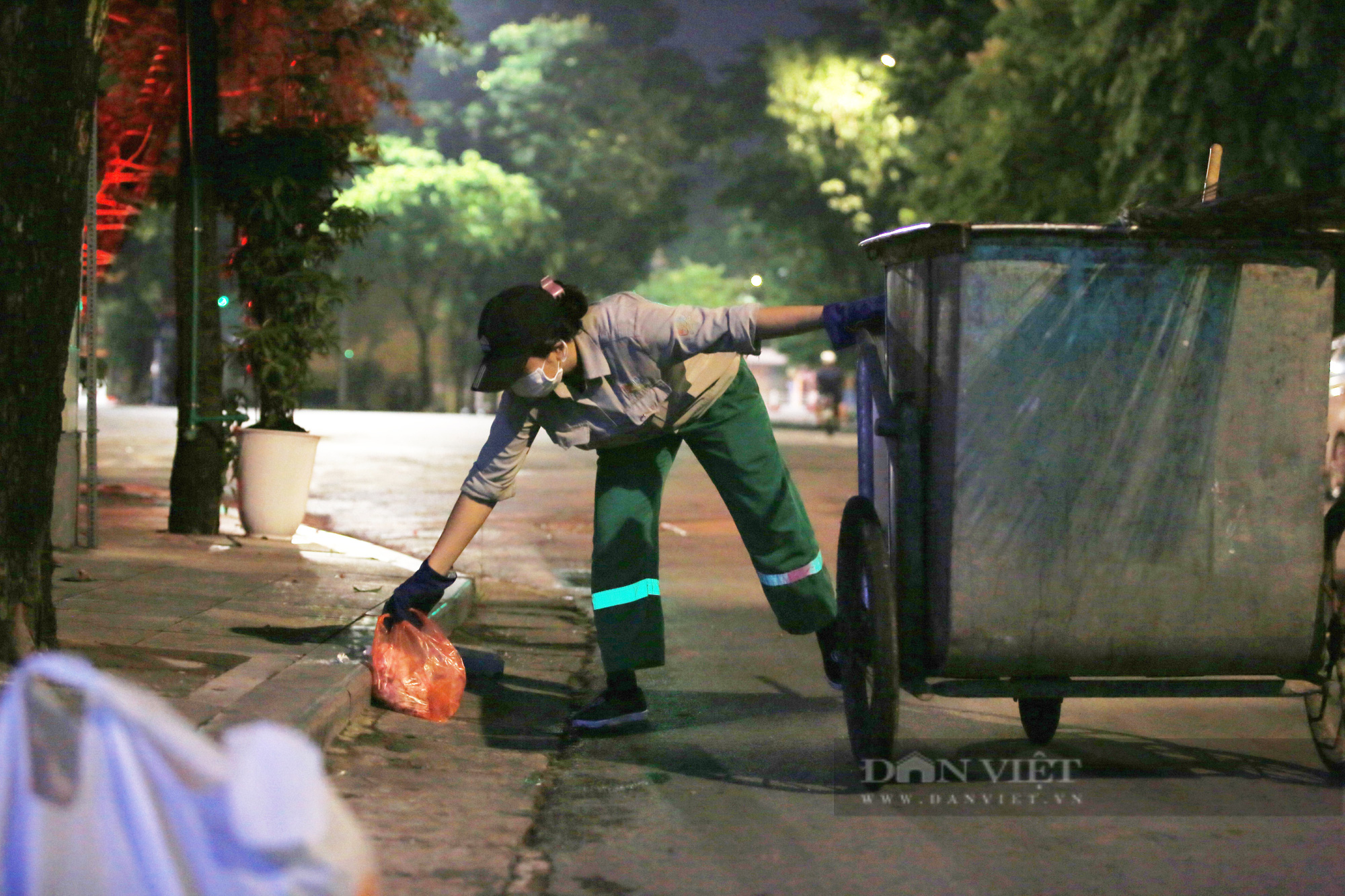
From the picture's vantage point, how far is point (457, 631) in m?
7.27

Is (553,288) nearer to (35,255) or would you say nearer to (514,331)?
(514,331)

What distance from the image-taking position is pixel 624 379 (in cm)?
505

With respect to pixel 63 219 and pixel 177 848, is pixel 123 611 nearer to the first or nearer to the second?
pixel 63 219

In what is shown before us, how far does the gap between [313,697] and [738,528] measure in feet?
4.81

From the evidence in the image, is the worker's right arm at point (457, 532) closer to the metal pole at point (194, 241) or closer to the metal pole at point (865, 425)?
the metal pole at point (865, 425)

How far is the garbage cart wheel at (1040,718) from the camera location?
4.98 metres

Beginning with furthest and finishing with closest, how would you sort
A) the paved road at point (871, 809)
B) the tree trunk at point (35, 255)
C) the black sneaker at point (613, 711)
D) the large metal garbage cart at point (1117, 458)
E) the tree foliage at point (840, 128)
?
the tree foliage at point (840, 128) < the black sneaker at point (613, 711) < the tree trunk at point (35, 255) < the large metal garbage cart at point (1117, 458) < the paved road at point (871, 809)

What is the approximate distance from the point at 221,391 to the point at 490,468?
4.96m

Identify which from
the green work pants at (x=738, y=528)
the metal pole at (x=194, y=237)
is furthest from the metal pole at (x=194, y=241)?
the green work pants at (x=738, y=528)

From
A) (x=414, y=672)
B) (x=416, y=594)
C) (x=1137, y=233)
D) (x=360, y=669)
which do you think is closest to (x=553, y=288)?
(x=416, y=594)

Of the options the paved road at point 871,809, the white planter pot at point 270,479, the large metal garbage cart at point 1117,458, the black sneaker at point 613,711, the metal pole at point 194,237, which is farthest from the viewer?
the white planter pot at point 270,479

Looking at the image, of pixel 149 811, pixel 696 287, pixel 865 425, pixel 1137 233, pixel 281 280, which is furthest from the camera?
pixel 696 287

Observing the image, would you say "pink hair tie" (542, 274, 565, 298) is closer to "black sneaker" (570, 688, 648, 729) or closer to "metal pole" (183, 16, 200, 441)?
"black sneaker" (570, 688, 648, 729)

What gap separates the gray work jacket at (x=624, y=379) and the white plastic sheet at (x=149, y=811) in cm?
296
